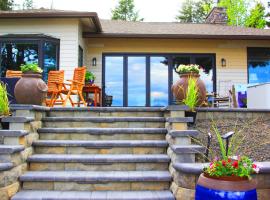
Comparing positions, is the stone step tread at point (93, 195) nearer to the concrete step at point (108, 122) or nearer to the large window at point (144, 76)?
the concrete step at point (108, 122)

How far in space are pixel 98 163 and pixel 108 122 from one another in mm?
1009

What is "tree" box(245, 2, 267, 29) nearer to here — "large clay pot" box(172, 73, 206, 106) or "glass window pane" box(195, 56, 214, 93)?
"glass window pane" box(195, 56, 214, 93)

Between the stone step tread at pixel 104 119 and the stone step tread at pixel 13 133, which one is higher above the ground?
the stone step tread at pixel 104 119

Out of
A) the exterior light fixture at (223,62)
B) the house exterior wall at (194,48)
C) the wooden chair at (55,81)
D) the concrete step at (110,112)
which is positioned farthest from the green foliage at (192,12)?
the concrete step at (110,112)

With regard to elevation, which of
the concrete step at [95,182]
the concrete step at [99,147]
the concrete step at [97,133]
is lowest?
the concrete step at [95,182]

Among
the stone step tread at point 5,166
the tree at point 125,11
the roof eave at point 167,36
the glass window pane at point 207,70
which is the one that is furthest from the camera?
the tree at point 125,11

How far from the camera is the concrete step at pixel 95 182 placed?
4.52 meters

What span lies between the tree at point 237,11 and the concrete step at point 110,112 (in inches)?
829

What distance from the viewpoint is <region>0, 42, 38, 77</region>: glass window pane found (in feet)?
30.8

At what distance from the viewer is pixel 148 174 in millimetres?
4664

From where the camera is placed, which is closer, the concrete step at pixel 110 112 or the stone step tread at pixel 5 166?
the stone step tread at pixel 5 166

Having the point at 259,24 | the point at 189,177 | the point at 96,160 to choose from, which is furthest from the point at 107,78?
the point at 259,24

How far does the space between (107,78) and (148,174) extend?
268 inches

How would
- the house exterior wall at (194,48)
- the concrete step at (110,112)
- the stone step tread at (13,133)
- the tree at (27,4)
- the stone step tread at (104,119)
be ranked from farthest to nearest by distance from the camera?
the tree at (27,4), the house exterior wall at (194,48), the concrete step at (110,112), the stone step tread at (104,119), the stone step tread at (13,133)
